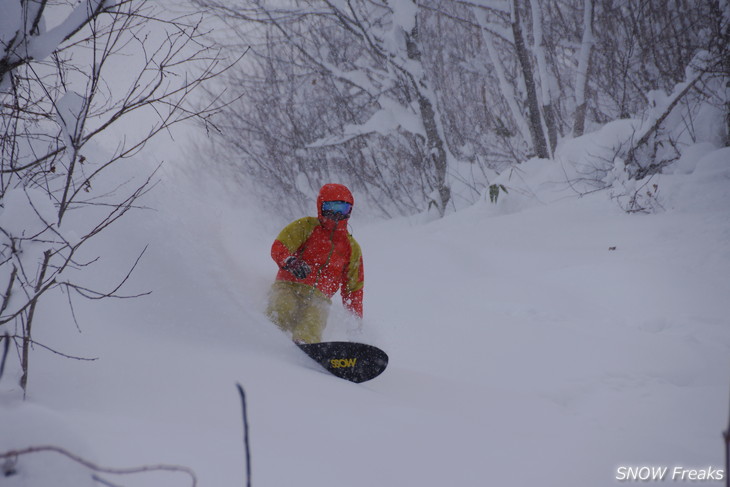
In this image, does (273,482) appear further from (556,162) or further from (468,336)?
(556,162)

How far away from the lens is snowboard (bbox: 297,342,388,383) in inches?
101

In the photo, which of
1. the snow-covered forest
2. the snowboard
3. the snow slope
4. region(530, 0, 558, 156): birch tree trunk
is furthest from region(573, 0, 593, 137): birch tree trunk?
the snowboard

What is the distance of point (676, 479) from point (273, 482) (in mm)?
1334

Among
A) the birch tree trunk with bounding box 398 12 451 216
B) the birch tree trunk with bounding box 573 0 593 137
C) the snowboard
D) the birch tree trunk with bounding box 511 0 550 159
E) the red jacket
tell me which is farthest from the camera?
the birch tree trunk with bounding box 398 12 451 216

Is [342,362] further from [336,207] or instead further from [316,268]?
[336,207]

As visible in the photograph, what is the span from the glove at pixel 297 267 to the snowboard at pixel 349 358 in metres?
0.80

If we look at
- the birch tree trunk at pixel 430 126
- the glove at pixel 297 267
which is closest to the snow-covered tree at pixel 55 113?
the glove at pixel 297 267

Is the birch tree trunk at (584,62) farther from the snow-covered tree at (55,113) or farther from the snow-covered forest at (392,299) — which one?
the snow-covered tree at (55,113)

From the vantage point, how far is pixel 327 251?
359 cm

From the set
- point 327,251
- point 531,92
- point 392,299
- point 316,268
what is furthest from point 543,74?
point 316,268

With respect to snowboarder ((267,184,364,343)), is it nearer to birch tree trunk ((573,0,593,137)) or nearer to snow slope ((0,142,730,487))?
snow slope ((0,142,730,487))

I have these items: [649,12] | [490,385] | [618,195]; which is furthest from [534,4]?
[490,385]

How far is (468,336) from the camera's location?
3619mm

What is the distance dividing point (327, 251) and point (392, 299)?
1.53 meters
